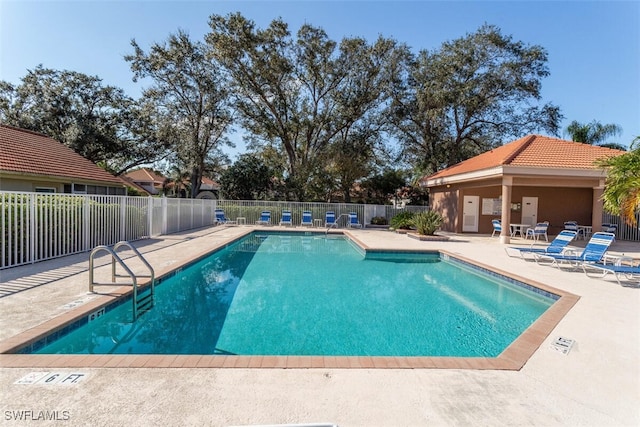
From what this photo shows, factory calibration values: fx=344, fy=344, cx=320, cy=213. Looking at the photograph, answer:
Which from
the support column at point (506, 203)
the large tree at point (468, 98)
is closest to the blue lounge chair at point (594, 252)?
the support column at point (506, 203)

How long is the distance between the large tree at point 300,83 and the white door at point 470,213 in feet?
31.6

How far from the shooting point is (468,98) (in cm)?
2300

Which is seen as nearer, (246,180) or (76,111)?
(246,180)

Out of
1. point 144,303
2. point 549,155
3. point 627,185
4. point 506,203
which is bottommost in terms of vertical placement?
point 144,303

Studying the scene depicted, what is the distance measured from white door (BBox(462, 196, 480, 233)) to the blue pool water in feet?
30.0

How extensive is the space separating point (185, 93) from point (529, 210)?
76.7 ft

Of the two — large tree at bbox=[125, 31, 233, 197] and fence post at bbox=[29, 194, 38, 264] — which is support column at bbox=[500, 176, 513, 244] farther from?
large tree at bbox=[125, 31, 233, 197]

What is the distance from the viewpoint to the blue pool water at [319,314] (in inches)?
174

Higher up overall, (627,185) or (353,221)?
(627,185)

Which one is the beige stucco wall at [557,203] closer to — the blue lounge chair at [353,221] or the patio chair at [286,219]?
the blue lounge chair at [353,221]

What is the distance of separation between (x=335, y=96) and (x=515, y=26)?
12456 millimetres

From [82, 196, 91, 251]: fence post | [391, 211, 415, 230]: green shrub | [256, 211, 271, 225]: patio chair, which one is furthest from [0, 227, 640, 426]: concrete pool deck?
[256, 211, 271, 225]: patio chair

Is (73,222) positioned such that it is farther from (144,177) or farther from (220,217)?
(144,177)

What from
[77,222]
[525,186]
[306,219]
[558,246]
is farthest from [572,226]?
[77,222]
